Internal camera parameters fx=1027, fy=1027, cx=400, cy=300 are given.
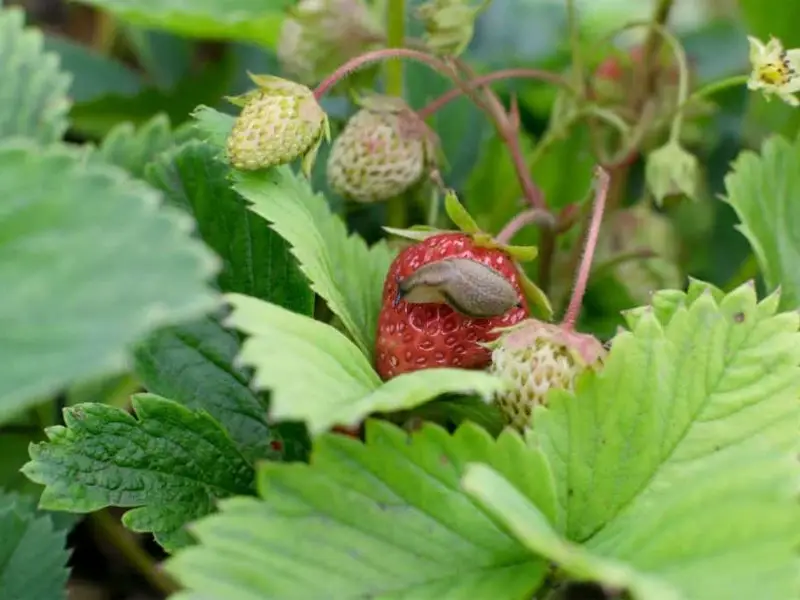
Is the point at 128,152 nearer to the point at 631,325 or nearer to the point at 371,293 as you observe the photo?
the point at 371,293

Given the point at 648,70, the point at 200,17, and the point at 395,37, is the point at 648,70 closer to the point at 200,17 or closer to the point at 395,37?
the point at 395,37

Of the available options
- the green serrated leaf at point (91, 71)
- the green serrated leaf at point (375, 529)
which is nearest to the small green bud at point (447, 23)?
the green serrated leaf at point (375, 529)

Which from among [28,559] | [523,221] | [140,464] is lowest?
[28,559]

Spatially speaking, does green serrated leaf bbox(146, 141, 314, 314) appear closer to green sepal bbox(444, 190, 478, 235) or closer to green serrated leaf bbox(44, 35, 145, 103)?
green sepal bbox(444, 190, 478, 235)

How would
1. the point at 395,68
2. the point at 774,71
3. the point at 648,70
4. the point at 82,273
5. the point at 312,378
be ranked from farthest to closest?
the point at 648,70 < the point at 395,68 < the point at 774,71 < the point at 312,378 < the point at 82,273

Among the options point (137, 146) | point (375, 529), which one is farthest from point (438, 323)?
point (137, 146)

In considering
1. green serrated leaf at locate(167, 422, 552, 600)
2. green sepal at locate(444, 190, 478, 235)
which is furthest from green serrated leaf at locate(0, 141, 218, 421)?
green sepal at locate(444, 190, 478, 235)

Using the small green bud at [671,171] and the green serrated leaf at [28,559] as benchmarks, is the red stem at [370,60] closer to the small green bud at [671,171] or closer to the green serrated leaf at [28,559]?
the small green bud at [671,171]
